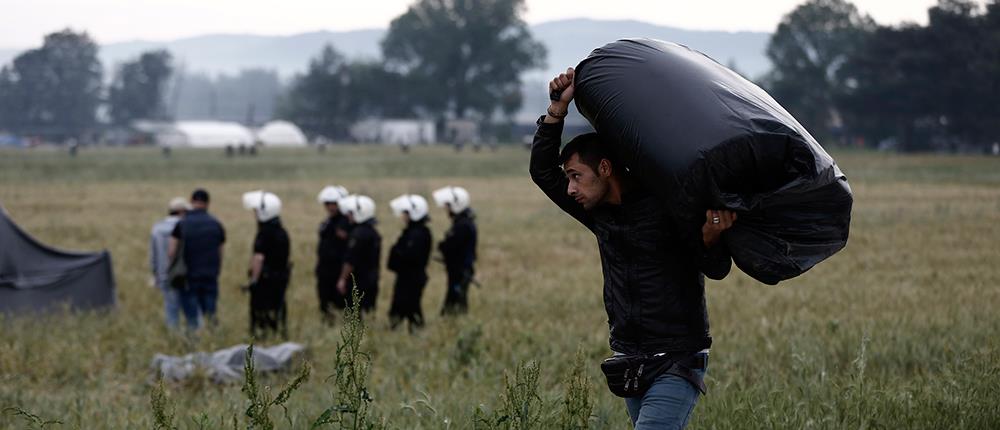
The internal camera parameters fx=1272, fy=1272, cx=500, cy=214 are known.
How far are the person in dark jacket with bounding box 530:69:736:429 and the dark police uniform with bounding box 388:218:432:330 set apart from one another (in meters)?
6.89

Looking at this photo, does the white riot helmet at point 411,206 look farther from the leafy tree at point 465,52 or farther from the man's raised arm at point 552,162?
the leafy tree at point 465,52

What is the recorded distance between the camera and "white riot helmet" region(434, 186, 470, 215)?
38.4 feet

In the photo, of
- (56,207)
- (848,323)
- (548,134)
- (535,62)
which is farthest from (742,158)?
(535,62)

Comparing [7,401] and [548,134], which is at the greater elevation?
[548,134]

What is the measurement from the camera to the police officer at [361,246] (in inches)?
463

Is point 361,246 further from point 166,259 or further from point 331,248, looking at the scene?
point 166,259

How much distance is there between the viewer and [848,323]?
1115 cm

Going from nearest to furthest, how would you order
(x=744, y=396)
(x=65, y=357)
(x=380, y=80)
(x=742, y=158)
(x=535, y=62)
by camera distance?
1. (x=742, y=158)
2. (x=744, y=396)
3. (x=65, y=357)
4. (x=380, y=80)
5. (x=535, y=62)

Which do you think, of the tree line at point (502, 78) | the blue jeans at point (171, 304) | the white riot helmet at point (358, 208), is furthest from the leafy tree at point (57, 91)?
the white riot helmet at point (358, 208)

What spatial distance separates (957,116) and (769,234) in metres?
75.0

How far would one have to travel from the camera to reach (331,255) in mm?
12695

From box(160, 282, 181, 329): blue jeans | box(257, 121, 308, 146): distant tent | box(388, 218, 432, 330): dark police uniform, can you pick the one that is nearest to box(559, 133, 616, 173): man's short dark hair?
box(388, 218, 432, 330): dark police uniform

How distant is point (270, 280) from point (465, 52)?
123 meters

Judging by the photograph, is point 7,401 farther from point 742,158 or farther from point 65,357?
point 742,158
